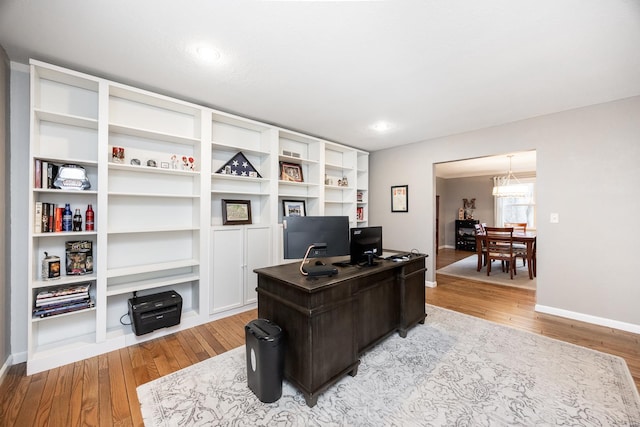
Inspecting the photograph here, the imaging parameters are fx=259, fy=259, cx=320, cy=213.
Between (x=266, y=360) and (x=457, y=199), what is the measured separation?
9184 mm

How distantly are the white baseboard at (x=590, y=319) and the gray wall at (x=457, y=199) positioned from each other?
5.66 m

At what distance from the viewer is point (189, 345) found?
2.57 metres

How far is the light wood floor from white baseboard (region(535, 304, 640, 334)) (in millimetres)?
89

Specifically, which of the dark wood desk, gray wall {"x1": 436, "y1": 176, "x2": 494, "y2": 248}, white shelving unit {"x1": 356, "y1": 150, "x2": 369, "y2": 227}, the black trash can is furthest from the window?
the black trash can

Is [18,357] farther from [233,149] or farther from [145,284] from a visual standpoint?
[233,149]

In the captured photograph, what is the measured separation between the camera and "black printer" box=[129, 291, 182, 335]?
2.50 metres

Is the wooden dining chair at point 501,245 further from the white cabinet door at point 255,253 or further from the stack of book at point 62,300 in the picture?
the stack of book at point 62,300

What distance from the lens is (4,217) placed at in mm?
2104

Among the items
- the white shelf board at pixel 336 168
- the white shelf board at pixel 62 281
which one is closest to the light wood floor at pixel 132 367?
the white shelf board at pixel 62 281

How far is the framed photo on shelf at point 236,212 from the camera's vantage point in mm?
3369

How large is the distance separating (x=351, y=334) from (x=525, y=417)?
3.89 ft

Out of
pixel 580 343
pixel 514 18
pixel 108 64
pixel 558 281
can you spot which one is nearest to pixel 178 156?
pixel 108 64

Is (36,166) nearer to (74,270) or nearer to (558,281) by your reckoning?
(74,270)

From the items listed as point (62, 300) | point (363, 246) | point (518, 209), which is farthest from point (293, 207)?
point (518, 209)
